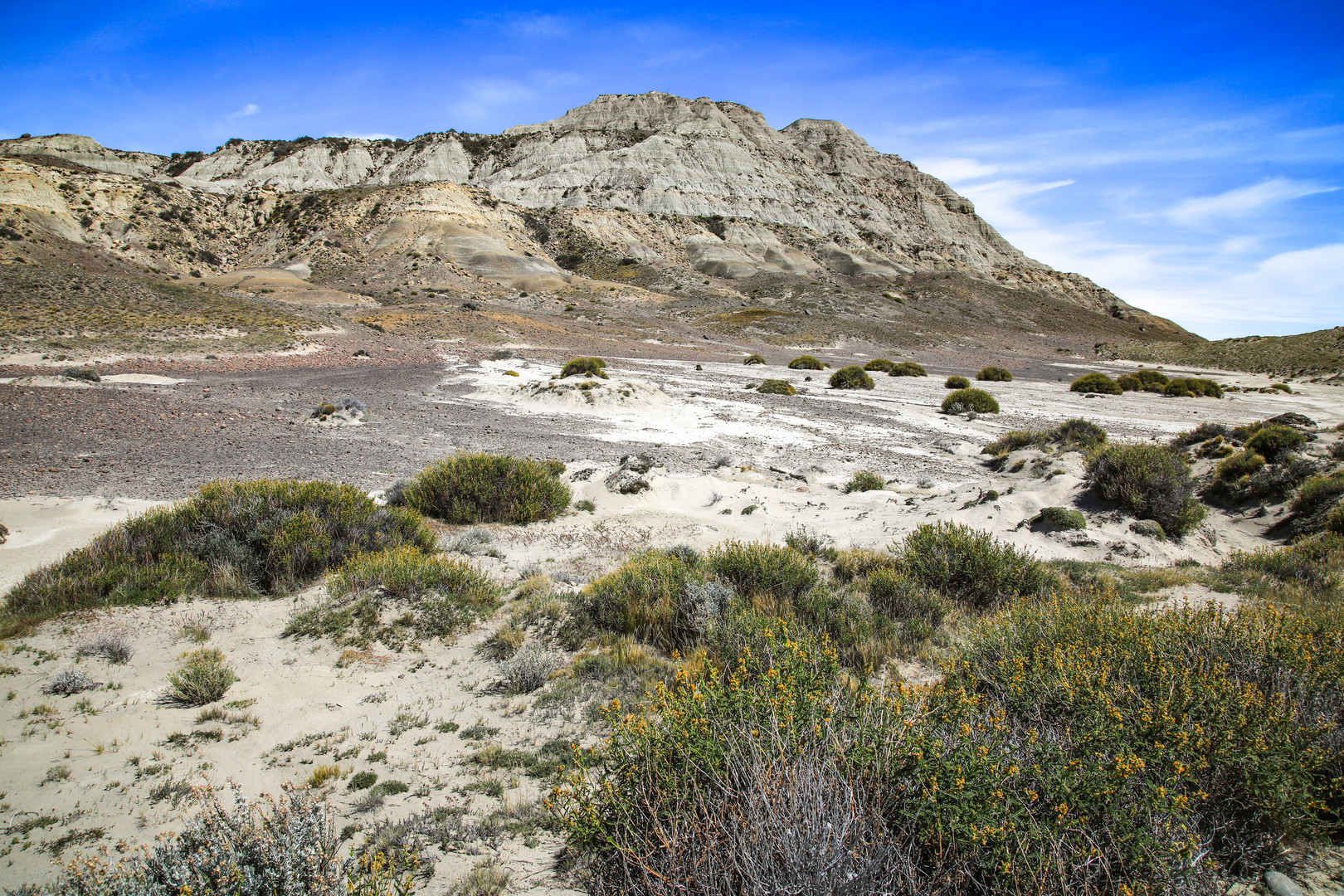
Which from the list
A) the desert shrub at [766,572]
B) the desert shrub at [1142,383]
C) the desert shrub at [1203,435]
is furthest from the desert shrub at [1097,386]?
the desert shrub at [766,572]

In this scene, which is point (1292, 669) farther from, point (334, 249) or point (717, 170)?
point (717, 170)

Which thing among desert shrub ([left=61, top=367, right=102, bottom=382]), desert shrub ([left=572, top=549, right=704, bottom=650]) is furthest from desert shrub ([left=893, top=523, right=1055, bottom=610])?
desert shrub ([left=61, top=367, right=102, bottom=382])

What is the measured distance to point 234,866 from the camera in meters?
2.32

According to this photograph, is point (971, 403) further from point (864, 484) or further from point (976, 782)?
point (976, 782)

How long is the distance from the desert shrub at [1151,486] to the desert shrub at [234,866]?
1108cm

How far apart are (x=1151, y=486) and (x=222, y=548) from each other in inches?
501

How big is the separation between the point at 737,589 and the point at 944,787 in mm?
3662

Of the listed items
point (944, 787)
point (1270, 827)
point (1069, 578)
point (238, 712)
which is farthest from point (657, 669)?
point (1069, 578)

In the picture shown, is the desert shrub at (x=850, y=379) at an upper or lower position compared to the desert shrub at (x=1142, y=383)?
lower

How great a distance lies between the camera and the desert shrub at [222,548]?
5.43m

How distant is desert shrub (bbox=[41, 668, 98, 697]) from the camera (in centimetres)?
424

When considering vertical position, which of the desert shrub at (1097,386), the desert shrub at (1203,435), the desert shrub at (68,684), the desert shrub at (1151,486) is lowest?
the desert shrub at (68,684)

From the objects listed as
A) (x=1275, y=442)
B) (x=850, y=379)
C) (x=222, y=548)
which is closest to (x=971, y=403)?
(x=850, y=379)

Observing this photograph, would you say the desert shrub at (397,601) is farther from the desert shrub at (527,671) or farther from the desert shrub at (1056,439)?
the desert shrub at (1056,439)
